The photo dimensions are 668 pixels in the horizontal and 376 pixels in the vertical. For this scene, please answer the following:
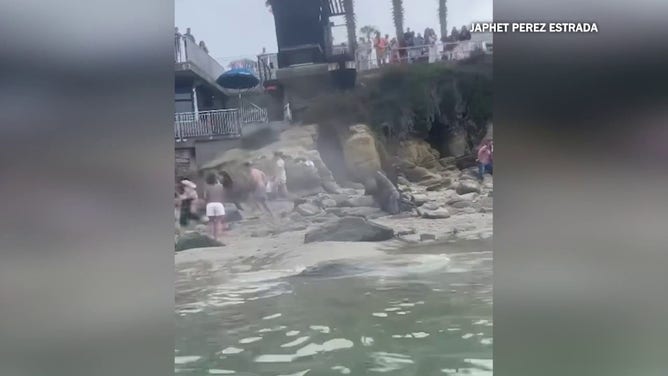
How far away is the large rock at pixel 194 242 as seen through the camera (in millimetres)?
2545

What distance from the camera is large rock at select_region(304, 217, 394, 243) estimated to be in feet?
8.44

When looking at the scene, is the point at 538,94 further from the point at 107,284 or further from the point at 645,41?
the point at 107,284

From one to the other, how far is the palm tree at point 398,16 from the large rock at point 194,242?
1420 mm

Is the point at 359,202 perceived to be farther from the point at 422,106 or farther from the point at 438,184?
the point at 422,106

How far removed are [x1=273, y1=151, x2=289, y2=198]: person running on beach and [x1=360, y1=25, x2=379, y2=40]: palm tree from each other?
0.76m

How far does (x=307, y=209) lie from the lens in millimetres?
2568

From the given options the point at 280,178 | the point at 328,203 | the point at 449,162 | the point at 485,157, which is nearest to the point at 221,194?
the point at 280,178

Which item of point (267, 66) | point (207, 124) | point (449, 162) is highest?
point (267, 66)

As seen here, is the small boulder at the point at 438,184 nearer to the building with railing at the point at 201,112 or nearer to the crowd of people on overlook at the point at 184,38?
the building with railing at the point at 201,112

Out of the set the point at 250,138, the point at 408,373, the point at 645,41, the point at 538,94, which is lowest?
the point at 408,373

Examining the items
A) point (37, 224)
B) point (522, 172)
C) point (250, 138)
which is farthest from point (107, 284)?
point (522, 172)

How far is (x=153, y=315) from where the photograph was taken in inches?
102

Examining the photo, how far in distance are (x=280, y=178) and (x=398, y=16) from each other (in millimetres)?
1025

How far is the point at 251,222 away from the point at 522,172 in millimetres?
1453
